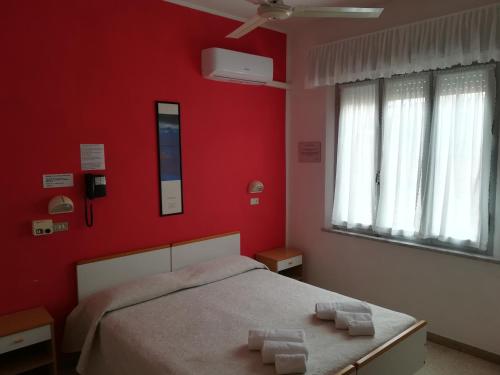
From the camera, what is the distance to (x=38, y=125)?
2523 mm

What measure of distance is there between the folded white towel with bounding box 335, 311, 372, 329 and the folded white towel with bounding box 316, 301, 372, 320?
0.06m

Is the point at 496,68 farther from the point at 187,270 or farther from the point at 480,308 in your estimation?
the point at 187,270

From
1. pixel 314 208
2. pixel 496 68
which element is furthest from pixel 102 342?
pixel 496 68

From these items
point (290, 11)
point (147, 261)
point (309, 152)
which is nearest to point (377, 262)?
point (309, 152)

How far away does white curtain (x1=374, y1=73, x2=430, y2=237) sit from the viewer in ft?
10.3

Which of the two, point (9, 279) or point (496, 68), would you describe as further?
point (496, 68)

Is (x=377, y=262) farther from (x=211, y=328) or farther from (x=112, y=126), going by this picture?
(x=112, y=126)

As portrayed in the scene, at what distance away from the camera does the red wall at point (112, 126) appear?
8.07 feet

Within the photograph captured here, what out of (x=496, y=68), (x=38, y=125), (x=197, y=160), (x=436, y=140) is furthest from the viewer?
(x=197, y=160)

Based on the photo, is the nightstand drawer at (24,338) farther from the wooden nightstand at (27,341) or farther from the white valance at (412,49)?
the white valance at (412,49)

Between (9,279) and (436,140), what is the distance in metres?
3.38

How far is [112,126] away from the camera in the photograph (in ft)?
9.39

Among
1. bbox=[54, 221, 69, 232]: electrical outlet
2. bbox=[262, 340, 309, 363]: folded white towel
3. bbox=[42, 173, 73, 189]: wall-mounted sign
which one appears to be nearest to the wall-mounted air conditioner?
bbox=[42, 173, 73, 189]: wall-mounted sign

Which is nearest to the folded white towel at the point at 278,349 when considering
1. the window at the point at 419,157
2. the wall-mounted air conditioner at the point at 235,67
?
the window at the point at 419,157
